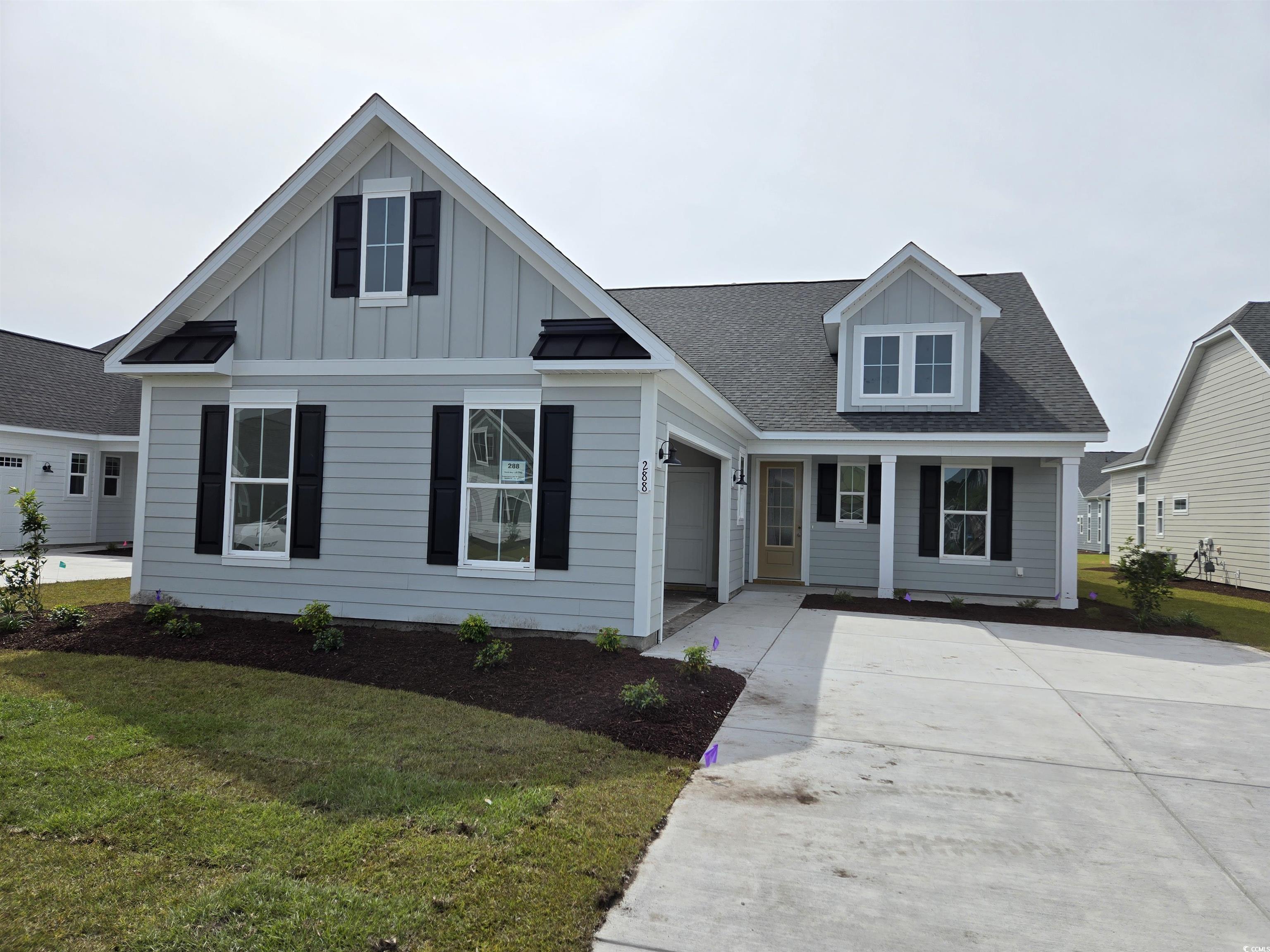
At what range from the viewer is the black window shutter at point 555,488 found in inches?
312

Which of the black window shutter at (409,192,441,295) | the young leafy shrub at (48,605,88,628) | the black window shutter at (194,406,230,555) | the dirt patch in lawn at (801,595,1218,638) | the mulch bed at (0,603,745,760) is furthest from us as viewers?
the dirt patch in lawn at (801,595,1218,638)

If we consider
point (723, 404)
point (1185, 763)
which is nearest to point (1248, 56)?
point (723, 404)

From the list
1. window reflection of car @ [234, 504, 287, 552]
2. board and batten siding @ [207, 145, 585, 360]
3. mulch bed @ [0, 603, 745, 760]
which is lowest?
mulch bed @ [0, 603, 745, 760]

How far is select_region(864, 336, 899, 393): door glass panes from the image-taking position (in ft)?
45.1

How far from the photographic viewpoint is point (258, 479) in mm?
8828

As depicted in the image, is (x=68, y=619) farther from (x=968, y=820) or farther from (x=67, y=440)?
(x=67, y=440)

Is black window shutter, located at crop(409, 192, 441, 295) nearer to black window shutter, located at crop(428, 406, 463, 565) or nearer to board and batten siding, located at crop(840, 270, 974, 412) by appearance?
black window shutter, located at crop(428, 406, 463, 565)

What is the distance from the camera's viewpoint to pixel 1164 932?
2957mm

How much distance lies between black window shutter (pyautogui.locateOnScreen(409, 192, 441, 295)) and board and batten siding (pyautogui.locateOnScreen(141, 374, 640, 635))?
1.11m

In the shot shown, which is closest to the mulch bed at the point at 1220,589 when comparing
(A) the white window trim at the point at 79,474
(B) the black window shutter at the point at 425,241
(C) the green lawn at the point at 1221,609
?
(C) the green lawn at the point at 1221,609

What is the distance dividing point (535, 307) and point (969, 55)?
19.7 feet

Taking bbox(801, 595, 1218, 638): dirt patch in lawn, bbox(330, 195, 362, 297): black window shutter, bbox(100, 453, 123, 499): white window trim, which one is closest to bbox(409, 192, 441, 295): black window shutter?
bbox(330, 195, 362, 297): black window shutter

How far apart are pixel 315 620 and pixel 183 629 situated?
1380mm

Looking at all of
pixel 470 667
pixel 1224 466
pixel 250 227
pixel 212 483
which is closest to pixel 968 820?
pixel 470 667
